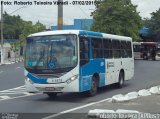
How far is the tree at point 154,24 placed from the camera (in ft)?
320

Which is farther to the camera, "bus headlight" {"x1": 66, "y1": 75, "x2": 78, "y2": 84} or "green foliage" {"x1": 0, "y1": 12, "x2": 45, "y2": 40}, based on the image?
"green foliage" {"x1": 0, "y1": 12, "x2": 45, "y2": 40}

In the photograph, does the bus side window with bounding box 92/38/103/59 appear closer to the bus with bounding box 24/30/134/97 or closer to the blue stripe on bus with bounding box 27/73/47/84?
the bus with bounding box 24/30/134/97

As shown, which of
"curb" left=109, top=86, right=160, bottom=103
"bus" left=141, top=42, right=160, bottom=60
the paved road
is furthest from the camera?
"bus" left=141, top=42, right=160, bottom=60

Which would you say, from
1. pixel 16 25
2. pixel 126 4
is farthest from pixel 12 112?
pixel 16 25

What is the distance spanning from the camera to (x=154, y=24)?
328ft

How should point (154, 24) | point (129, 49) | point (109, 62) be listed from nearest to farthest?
point (109, 62), point (129, 49), point (154, 24)

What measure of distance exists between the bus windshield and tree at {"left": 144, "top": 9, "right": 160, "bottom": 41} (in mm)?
81843

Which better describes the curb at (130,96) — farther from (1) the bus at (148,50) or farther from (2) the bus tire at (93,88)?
(1) the bus at (148,50)

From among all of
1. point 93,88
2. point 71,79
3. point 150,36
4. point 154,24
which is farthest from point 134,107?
point 154,24

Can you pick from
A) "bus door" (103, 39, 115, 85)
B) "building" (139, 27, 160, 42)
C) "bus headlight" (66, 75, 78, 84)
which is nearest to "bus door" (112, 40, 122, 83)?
"bus door" (103, 39, 115, 85)

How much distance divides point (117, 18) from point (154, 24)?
39.2 m

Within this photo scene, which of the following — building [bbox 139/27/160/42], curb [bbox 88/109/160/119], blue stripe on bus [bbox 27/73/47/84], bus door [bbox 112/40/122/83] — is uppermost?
building [bbox 139/27/160/42]

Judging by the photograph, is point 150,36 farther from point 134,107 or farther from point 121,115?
point 121,115

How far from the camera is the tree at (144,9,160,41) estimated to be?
97.6 m
